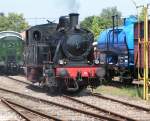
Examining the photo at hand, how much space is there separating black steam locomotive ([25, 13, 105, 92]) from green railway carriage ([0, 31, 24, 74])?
12623 mm

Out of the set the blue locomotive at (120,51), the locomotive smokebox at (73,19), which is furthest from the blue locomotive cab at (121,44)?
the locomotive smokebox at (73,19)

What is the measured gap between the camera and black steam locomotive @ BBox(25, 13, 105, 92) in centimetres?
1686

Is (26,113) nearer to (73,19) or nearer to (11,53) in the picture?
(73,19)

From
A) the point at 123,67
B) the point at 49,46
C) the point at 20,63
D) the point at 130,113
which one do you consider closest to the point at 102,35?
the point at 123,67

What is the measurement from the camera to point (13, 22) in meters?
88.5

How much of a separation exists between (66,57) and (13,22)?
7250cm

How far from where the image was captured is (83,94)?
58.9 ft

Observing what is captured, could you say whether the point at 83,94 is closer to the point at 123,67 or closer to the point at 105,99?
the point at 105,99

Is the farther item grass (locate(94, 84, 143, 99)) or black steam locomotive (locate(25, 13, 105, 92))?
grass (locate(94, 84, 143, 99))

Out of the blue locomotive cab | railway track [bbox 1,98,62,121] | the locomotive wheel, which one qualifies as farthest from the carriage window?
the locomotive wheel

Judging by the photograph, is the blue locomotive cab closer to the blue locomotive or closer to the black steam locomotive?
the blue locomotive

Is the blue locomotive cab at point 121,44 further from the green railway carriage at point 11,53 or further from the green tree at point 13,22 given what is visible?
the green tree at point 13,22

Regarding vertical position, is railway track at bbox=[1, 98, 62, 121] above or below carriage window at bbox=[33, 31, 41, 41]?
below

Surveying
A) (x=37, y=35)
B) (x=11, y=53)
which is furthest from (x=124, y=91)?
(x=11, y=53)
